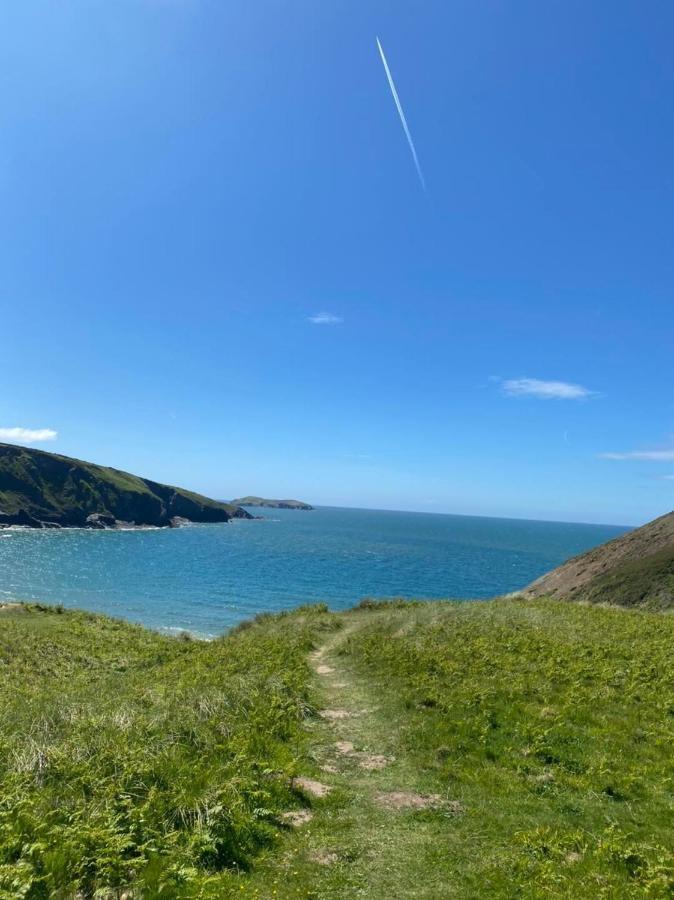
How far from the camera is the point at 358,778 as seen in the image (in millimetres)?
13164

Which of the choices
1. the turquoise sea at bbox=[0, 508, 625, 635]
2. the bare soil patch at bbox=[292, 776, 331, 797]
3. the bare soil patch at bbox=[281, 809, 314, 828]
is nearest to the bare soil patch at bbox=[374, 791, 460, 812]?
the bare soil patch at bbox=[292, 776, 331, 797]

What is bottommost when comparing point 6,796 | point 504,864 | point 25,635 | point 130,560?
point 130,560

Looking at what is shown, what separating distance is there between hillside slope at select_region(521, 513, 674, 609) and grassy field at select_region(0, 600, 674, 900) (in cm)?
2865

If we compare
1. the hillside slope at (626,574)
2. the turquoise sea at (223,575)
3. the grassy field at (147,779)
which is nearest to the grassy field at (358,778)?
the grassy field at (147,779)

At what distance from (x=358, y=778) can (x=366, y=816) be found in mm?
2018

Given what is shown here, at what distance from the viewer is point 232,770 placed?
12.2 metres

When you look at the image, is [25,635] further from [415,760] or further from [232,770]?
[415,760]

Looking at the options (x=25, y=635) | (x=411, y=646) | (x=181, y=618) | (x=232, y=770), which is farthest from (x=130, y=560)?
(x=232, y=770)

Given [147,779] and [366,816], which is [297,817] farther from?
[147,779]

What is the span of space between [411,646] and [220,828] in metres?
17.5

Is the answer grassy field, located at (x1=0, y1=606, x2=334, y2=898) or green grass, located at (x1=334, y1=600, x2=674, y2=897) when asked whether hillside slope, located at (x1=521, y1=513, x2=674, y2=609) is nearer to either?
green grass, located at (x1=334, y1=600, x2=674, y2=897)

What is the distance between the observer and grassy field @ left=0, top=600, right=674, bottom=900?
337 inches

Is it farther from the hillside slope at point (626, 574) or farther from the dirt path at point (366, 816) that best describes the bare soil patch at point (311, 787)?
the hillside slope at point (626, 574)

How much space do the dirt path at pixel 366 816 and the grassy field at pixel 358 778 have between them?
5 cm
